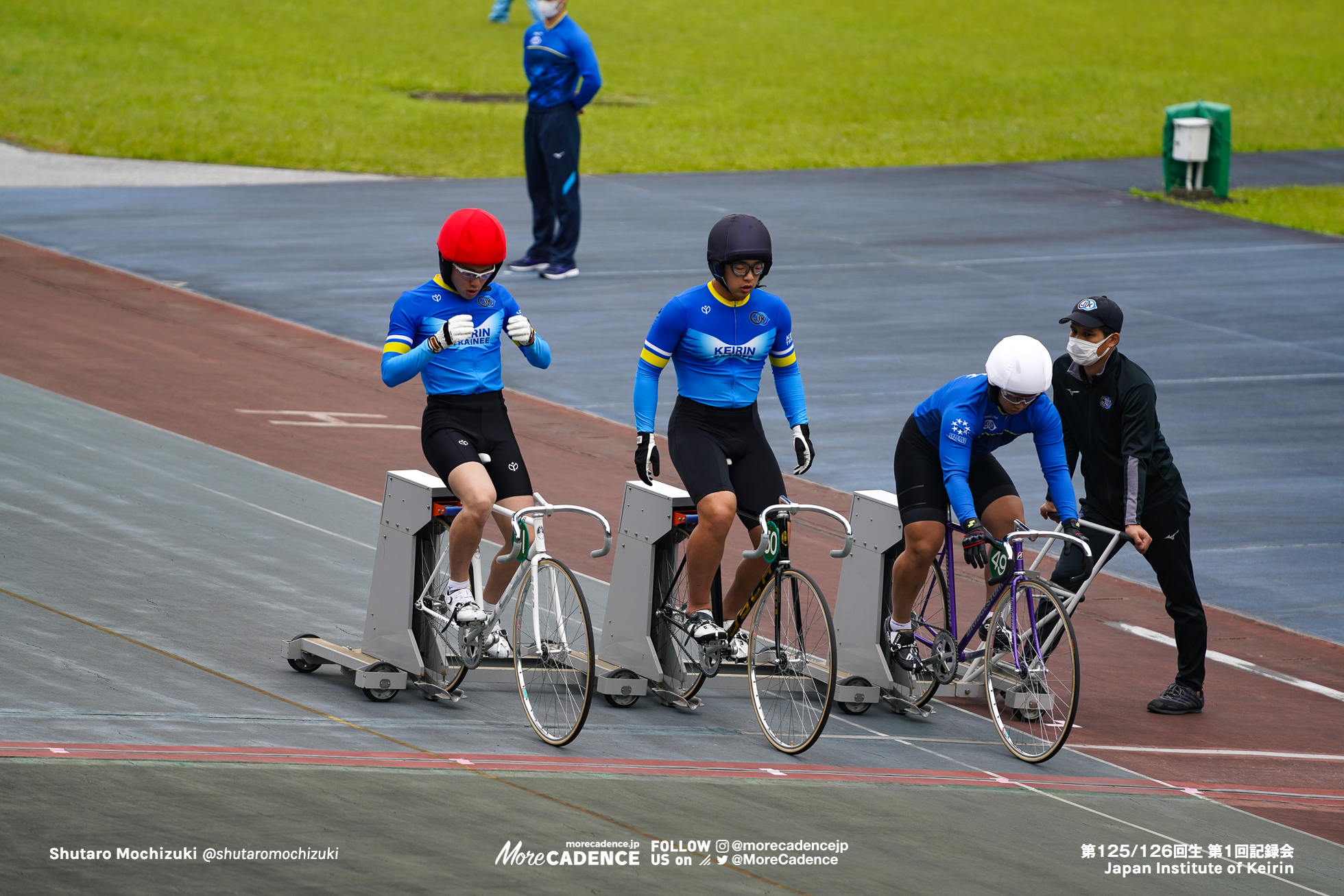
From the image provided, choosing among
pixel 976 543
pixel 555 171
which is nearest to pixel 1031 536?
pixel 976 543

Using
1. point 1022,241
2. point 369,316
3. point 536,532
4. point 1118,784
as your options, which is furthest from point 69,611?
point 1022,241

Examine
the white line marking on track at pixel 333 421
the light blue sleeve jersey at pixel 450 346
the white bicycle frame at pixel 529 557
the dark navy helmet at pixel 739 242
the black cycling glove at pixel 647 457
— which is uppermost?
the dark navy helmet at pixel 739 242

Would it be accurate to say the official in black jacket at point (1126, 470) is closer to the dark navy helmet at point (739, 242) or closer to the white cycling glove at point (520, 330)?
the dark navy helmet at point (739, 242)

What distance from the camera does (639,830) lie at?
20.7 ft

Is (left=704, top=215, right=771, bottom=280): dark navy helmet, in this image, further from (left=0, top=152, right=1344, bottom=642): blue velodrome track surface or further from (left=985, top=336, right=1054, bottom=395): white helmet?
(left=0, top=152, right=1344, bottom=642): blue velodrome track surface

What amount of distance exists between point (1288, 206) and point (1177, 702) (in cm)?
1900

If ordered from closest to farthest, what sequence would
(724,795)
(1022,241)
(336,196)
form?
(724,795), (1022,241), (336,196)

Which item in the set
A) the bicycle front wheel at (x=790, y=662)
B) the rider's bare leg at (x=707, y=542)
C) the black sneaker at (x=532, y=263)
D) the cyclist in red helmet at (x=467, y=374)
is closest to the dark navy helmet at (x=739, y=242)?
the cyclist in red helmet at (x=467, y=374)

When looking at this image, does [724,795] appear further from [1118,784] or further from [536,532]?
[1118,784]

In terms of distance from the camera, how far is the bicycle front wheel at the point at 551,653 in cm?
735

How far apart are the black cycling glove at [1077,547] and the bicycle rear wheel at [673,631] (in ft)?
5.68

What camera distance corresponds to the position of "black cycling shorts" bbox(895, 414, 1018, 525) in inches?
319

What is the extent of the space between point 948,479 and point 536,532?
1845 millimetres

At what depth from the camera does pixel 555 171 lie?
18.9 meters
